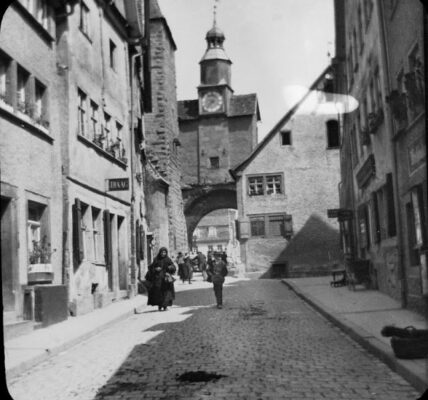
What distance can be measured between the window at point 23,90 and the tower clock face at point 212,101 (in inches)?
1392

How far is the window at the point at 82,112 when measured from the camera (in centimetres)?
1555

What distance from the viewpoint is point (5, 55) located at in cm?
1095

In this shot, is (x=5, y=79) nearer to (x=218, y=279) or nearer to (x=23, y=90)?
(x=23, y=90)

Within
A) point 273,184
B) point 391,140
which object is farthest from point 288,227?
point 391,140

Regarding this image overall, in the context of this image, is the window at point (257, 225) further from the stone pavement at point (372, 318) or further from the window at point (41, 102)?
the window at point (41, 102)

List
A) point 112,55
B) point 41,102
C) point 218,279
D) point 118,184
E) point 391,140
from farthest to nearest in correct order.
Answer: point 112,55, point 118,184, point 218,279, point 41,102, point 391,140

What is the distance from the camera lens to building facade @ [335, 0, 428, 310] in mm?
10453

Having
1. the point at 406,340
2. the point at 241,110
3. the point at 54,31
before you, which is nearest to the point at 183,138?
the point at 241,110

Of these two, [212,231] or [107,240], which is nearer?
[107,240]

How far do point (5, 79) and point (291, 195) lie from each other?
2656 cm

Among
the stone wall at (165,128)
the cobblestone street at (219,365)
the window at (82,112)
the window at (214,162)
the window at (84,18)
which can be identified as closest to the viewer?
the cobblestone street at (219,365)

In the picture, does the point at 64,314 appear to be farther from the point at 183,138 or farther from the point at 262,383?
the point at 183,138

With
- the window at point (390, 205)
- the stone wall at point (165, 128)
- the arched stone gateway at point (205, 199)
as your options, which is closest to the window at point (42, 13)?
the window at point (390, 205)

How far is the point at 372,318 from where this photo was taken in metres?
10.6
